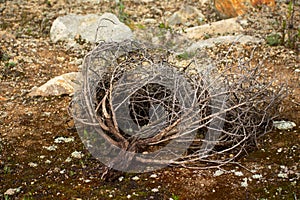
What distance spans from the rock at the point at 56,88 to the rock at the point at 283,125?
7.86 ft

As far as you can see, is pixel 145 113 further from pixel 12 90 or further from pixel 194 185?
pixel 12 90

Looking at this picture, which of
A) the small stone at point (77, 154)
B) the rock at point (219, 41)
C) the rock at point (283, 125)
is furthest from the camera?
the rock at point (219, 41)

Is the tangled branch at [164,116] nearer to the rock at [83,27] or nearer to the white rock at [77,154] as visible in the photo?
the white rock at [77,154]

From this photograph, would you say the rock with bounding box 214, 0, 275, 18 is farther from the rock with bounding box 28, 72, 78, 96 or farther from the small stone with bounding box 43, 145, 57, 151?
the small stone with bounding box 43, 145, 57, 151

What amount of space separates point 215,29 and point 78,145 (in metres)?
3.55

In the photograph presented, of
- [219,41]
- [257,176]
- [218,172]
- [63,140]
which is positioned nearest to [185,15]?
[219,41]

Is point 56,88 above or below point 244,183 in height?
above

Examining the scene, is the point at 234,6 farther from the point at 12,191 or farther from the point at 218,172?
the point at 12,191

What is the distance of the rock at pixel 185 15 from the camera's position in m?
7.93

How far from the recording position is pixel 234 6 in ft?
25.7

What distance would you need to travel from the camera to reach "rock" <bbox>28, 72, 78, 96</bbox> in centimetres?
582

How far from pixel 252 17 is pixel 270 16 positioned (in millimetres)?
272

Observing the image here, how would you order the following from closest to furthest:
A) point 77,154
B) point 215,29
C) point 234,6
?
point 77,154
point 215,29
point 234,6

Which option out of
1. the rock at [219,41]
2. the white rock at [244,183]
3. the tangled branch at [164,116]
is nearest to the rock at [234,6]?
the rock at [219,41]
